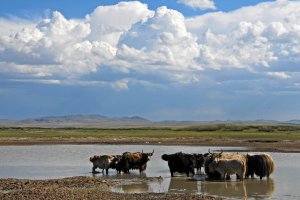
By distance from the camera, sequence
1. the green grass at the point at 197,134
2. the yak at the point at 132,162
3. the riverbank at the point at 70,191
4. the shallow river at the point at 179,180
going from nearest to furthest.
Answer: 1. the riverbank at the point at 70,191
2. the shallow river at the point at 179,180
3. the yak at the point at 132,162
4. the green grass at the point at 197,134

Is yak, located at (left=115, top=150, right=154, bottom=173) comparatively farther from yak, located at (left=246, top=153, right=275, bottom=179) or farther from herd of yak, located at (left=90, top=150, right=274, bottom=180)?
yak, located at (left=246, top=153, right=275, bottom=179)

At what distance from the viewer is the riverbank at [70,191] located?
18.2m

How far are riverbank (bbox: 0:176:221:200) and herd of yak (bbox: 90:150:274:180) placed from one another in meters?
4.33

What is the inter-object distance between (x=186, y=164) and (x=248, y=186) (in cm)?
510

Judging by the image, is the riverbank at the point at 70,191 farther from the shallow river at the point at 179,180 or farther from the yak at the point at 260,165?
the yak at the point at 260,165

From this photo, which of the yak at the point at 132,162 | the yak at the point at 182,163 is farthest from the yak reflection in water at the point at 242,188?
the yak at the point at 132,162

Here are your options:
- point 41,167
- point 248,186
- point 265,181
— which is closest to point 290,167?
point 265,181

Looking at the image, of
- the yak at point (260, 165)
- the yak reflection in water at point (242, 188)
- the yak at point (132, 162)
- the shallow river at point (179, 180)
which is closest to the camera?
the yak reflection in water at point (242, 188)

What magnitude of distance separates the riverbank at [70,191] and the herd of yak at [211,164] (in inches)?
170

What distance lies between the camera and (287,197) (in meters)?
19.1

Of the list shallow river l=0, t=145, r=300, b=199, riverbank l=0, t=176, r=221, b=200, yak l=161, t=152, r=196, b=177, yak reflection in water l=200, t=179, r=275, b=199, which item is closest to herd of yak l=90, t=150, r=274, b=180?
yak l=161, t=152, r=196, b=177

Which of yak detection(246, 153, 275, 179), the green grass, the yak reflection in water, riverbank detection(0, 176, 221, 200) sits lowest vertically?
the yak reflection in water

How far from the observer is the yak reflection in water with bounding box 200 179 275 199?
66.1 feet

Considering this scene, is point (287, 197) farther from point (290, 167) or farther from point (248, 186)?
point (290, 167)
